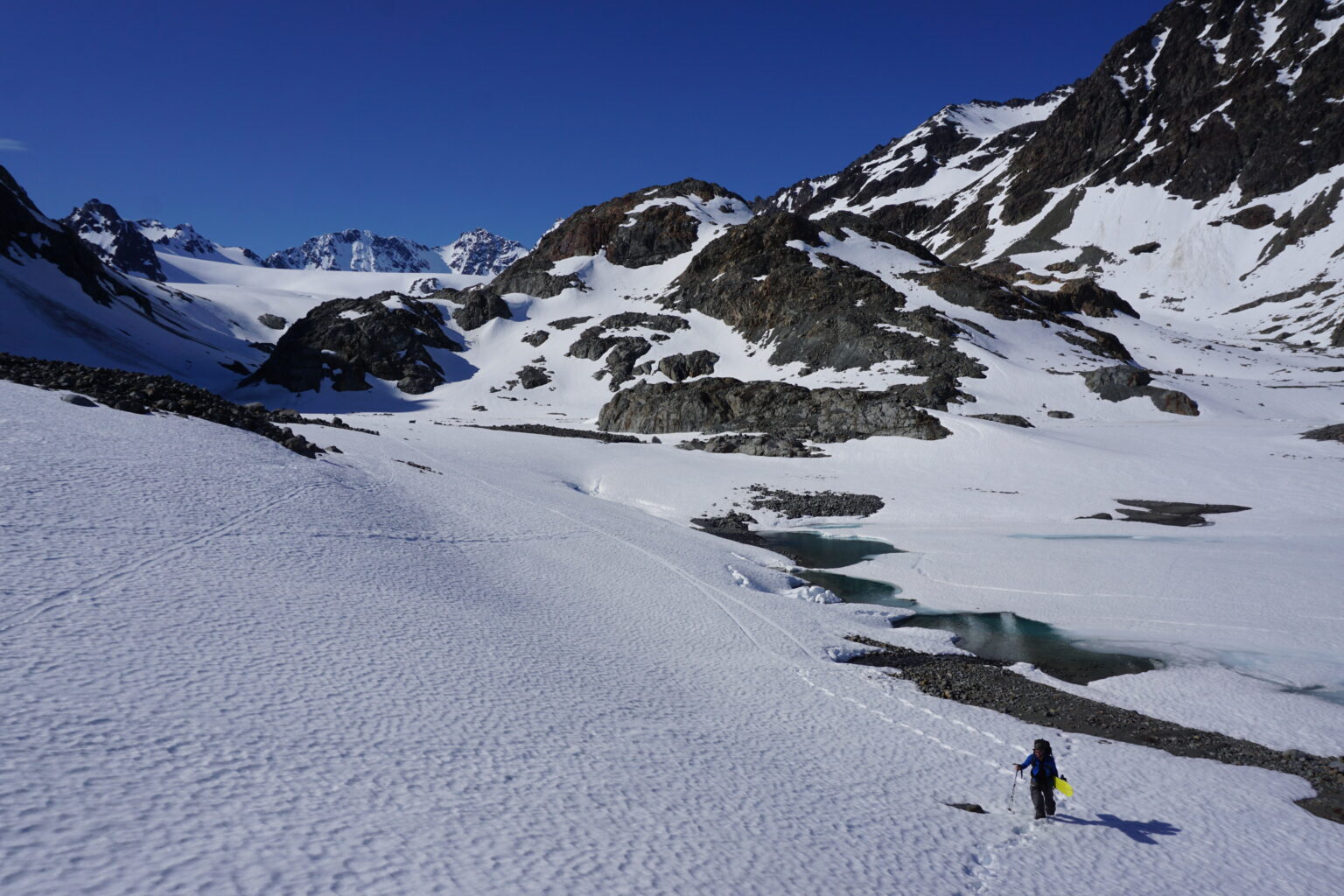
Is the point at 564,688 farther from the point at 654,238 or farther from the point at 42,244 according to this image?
the point at 42,244

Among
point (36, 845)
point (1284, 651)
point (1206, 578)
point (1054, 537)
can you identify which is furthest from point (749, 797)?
point (1054, 537)

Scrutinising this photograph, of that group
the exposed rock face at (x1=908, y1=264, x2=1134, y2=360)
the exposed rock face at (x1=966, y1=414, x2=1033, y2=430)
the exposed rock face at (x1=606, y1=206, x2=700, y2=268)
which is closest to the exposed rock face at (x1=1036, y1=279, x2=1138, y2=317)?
the exposed rock face at (x1=908, y1=264, x2=1134, y2=360)

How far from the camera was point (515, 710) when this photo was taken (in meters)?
11.1

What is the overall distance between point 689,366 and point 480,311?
148 feet

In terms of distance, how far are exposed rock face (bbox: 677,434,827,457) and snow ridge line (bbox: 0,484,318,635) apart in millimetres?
41017

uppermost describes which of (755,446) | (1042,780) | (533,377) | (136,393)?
(533,377)

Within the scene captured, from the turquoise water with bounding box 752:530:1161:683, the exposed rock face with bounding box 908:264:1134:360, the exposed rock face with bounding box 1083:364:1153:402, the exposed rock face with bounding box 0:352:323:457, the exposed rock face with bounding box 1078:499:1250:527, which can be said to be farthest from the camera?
the exposed rock face with bounding box 908:264:1134:360

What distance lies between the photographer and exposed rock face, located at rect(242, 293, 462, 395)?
9362 centimetres

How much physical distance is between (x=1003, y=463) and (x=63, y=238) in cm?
13317

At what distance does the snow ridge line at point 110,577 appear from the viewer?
957cm

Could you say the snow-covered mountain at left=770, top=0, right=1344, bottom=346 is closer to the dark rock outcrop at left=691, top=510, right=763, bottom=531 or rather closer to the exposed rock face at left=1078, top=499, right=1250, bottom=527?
the exposed rock face at left=1078, top=499, right=1250, bottom=527

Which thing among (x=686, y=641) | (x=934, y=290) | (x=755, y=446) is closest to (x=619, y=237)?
(x=934, y=290)

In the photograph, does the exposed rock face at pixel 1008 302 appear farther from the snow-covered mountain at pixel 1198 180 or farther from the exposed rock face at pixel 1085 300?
the snow-covered mountain at pixel 1198 180

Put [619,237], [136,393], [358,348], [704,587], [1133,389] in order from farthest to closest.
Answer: [619,237] < [358,348] < [1133,389] < [136,393] < [704,587]
